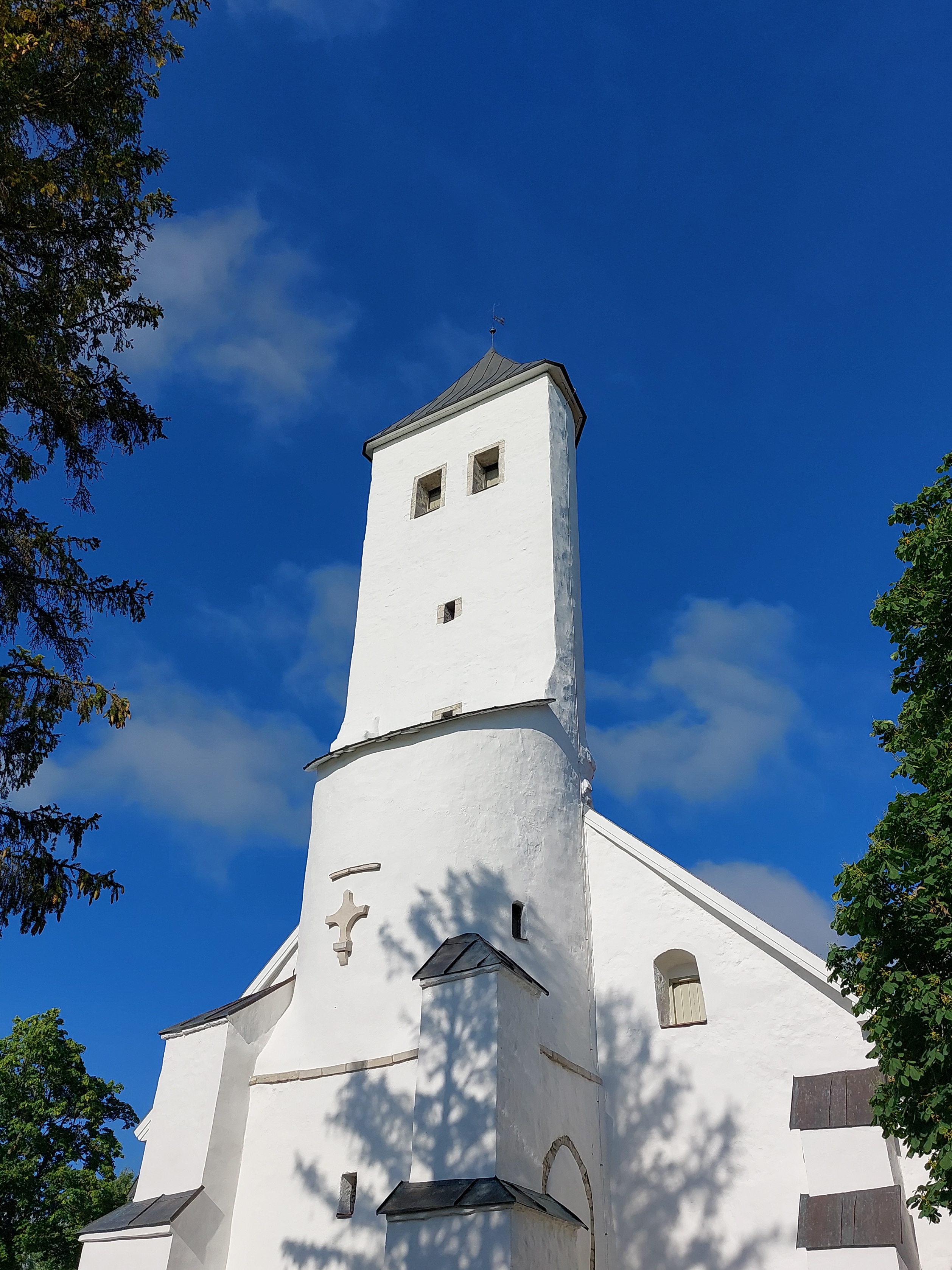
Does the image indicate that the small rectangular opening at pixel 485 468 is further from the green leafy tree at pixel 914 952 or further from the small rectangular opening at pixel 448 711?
the green leafy tree at pixel 914 952

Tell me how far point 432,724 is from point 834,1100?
6.71m

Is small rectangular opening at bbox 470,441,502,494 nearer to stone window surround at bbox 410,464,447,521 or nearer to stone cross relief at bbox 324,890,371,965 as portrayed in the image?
stone window surround at bbox 410,464,447,521

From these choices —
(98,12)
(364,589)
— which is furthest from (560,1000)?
(98,12)

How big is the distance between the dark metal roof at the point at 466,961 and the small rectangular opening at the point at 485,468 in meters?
8.83

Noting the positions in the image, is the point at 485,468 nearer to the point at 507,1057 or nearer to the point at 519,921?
the point at 519,921

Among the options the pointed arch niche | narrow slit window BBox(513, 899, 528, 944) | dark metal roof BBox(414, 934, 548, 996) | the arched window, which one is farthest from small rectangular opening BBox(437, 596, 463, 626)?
the pointed arch niche

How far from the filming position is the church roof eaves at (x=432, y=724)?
1418 cm

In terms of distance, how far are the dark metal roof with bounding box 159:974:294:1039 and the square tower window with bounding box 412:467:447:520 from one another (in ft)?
29.2

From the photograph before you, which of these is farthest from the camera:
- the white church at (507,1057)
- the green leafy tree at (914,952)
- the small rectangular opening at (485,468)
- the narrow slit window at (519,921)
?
the small rectangular opening at (485,468)

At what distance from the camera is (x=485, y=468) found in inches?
742

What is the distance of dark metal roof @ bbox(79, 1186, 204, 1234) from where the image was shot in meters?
11.4

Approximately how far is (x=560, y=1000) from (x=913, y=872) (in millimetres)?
6119

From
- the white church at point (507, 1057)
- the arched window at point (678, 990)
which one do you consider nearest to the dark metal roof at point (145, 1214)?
the white church at point (507, 1057)

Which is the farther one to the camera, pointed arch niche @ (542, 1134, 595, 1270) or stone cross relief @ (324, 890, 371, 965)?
stone cross relief @ (324, 890, 371, 965)
